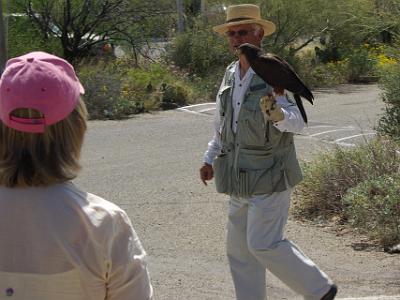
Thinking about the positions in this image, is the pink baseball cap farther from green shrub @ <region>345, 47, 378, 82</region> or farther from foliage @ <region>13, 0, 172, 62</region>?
green shrub @ <region>345, 47, 378, 82</region>

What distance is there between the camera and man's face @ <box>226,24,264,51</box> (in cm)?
471

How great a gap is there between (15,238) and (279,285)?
3.66 meters

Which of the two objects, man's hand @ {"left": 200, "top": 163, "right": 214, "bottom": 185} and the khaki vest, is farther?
man's hand @ {"left": 200, "top": 163, "right": 214, "bottom": 185}

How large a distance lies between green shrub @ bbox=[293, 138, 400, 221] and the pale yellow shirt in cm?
544

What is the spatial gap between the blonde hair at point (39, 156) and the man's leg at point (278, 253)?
2.37m

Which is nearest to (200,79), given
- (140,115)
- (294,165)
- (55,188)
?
(140,115)

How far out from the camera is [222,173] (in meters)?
4.70

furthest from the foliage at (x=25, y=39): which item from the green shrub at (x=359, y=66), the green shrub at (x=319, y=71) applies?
the green shrub at (x=359, y=66)

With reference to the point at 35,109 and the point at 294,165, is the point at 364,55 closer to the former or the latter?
the point at 294,165

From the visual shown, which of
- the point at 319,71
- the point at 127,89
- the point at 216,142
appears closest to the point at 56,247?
the point at 216,142

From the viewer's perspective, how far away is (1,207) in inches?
85.4

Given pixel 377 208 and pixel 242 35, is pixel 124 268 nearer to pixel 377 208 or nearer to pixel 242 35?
pixel 242 35

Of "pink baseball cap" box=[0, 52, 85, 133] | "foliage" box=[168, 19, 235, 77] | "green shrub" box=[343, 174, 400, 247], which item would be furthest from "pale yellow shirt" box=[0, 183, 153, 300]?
"foliage" box=[168, 19, 235, 77]

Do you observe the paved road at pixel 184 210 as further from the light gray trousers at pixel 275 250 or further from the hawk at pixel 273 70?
the hawk at pixel 273 70
